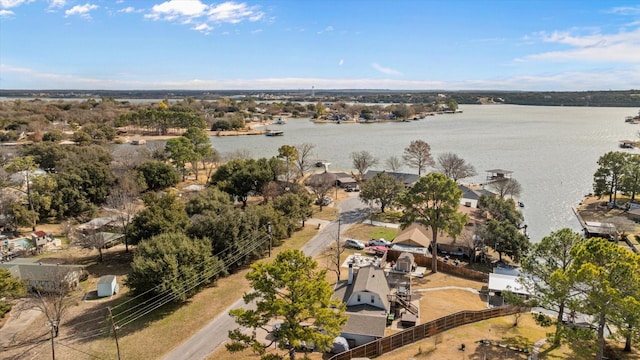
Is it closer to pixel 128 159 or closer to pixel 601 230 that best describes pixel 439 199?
pixel 601 230

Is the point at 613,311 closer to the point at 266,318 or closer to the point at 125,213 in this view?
the point at 266,318

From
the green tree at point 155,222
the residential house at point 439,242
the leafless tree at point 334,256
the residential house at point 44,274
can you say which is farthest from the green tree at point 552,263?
the residential house at point 44,274

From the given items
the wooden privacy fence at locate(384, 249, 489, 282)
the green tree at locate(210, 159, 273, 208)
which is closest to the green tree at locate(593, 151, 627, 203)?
the wooden privacy fence at locate(384, 249, 489, 282)

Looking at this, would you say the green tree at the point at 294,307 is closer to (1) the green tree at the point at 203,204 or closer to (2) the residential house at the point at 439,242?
(2) the residential house at the point at 439,242

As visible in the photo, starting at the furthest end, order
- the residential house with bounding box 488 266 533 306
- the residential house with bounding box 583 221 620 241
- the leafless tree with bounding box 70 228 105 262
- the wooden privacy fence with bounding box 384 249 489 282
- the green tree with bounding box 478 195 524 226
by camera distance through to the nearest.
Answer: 1. the green tree with bounding box 478 195 524 226
2. the residential house with bounding box 583 221 620 241
3. the leafless tree with bounding box 70 228 105 262
4. the wooden privacy fence with bounding box 384 249 489 282
5. the residential house with bounding box 488 266 533 306

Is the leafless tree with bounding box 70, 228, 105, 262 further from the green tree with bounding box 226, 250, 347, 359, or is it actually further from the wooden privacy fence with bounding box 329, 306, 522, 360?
the wooden privacy fence with bounding box 329, 306, 522, 360
